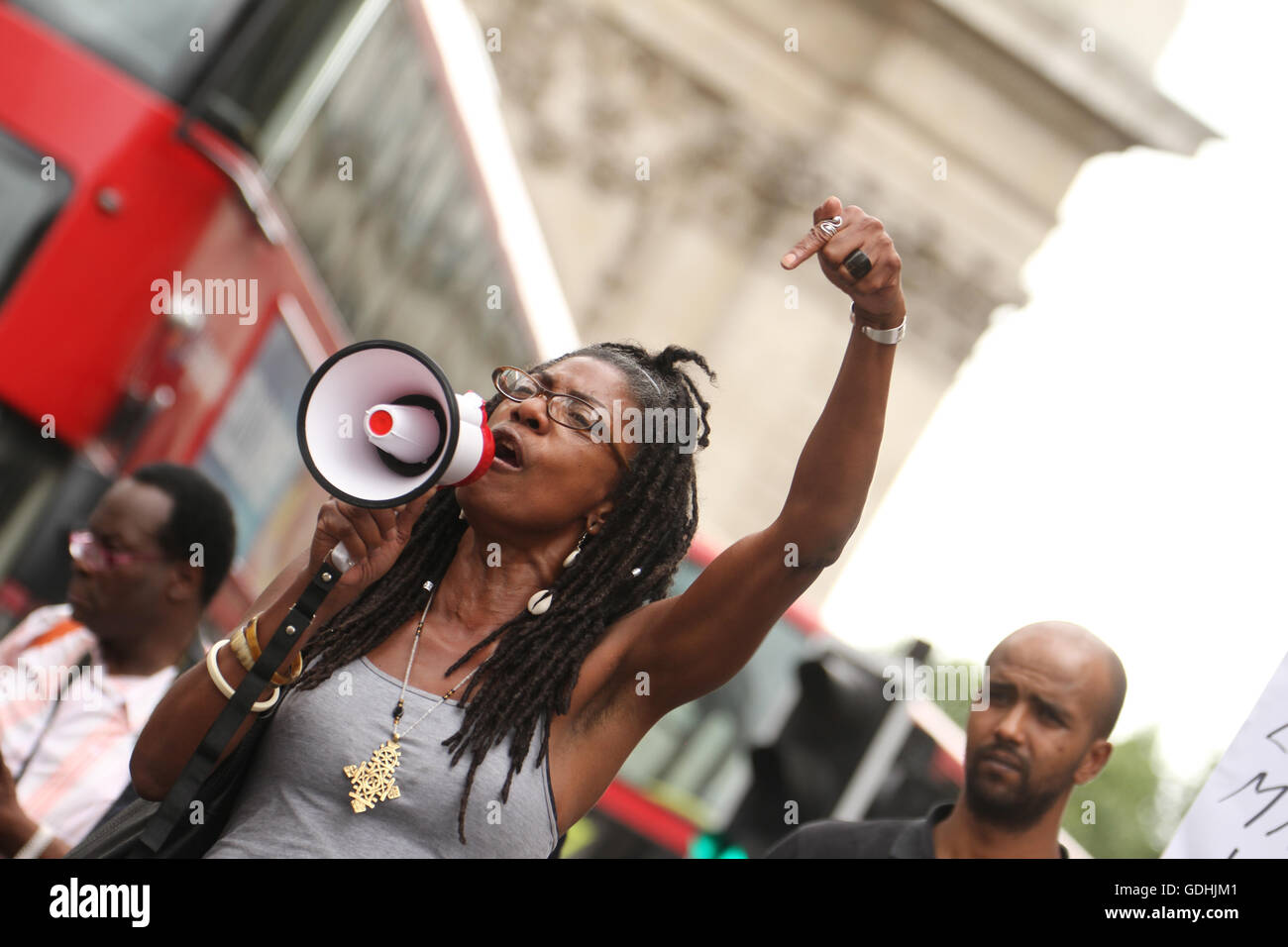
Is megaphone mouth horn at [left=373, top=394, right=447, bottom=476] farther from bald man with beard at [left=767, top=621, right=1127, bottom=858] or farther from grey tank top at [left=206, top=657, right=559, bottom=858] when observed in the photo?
bald man with beard at [left=767, top=621, right=1127, bottom=858]

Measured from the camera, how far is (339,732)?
2102 mm

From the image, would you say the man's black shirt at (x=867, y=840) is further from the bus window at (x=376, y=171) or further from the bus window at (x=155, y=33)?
the bus window at (x=155, y=33)

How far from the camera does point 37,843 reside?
2844mm

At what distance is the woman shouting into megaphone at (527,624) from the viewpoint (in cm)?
204

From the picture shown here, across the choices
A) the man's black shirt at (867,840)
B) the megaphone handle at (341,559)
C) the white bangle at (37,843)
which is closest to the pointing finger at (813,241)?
the megaphone handle at (341,559)

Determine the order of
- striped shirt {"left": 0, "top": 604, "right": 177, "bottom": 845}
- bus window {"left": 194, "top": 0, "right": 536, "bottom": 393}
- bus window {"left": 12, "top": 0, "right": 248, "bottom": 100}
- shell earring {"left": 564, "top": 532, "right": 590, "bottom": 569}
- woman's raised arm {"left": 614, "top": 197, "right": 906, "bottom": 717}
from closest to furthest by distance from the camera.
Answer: woman's raised arm {"left": 614, "top": 197, "right": 906, "bottom": 717} → shell earring {"left": 564, "top": 532, "right": 590, "bottom": 569} → striped shirt {"left": 0, "top": 604, "right": 177, "bottom": 845} → bus window {"left": 12, "top": 0, "right": 248, "bottom": 100} → bus window {"left": 194, "top": 0, "right": 536, "bottom": 393}

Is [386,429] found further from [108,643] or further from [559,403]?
[108,643]

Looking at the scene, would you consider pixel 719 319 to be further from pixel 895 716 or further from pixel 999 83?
pixel 895 716

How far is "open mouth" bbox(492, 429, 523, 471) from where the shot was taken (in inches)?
90.0

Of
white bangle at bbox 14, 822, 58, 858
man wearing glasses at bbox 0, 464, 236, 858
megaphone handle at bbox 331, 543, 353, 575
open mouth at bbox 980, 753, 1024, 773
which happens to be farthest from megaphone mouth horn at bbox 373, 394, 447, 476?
open mouth at bbox 980, 753, 1024, 773

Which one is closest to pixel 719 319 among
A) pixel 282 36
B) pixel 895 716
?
pixel 895 716

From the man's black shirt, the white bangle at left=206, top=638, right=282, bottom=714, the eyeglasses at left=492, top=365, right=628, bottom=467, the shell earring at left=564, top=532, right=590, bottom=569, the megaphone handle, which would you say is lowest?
the white bangle at left=206, top=638, right=282, bottom=714

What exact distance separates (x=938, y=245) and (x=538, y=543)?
13555 mm

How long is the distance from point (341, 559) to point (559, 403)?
0.47m
